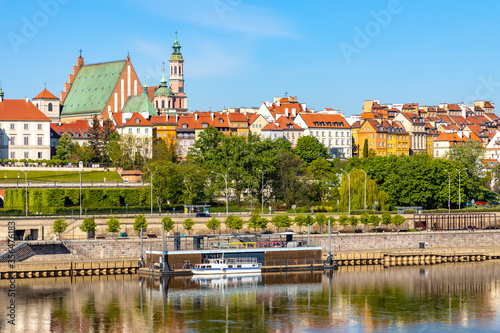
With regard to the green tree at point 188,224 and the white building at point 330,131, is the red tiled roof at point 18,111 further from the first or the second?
the green tree at point 188,224

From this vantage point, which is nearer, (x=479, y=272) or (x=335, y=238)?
(x=479, y=272)

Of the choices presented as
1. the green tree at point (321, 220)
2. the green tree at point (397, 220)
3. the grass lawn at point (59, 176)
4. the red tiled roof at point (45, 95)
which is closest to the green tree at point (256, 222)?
the green tree at point (321, 220)

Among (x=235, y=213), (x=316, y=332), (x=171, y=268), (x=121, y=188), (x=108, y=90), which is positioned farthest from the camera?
(x=108, y=90)

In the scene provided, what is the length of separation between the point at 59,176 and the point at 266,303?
6878 centimetres

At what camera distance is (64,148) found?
151125 mm

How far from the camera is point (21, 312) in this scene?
204ft

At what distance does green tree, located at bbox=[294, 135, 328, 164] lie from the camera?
152 meters

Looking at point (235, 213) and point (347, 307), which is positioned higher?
point (235, 213)

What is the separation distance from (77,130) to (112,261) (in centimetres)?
9312

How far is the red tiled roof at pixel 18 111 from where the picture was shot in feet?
482

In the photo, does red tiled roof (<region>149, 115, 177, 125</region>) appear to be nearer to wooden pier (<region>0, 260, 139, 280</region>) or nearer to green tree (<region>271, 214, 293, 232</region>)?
green tree (<region>271, 214, 293, 232</region>)

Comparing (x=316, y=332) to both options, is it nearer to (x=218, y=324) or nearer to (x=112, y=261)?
(x=218, y=324)

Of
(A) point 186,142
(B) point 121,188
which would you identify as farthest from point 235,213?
(A) point 186,142

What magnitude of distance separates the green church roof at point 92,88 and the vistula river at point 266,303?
11285 centimetres
